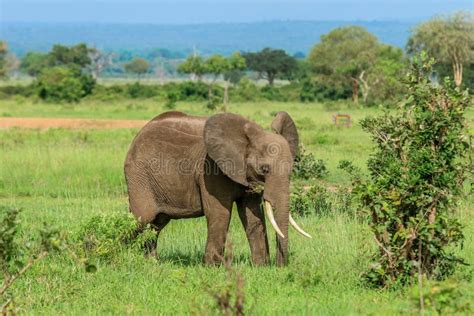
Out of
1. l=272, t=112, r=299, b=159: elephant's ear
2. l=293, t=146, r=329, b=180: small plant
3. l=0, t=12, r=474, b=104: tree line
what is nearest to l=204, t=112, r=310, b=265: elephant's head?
l=272, t=112, r=299, b=159: elephant's ear

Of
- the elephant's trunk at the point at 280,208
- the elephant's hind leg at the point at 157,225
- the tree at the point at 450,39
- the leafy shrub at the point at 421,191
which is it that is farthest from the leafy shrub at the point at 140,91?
the leafy shrub at the point at 421,191

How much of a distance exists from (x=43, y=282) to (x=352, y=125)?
2093cm

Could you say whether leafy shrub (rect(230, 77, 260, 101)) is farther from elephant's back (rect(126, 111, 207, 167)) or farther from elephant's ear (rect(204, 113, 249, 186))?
elephant's ear (rect(204, 113, 249, 186))

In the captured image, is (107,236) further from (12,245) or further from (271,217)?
(12,245)

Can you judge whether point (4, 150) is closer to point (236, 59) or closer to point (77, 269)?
point (77, 269)

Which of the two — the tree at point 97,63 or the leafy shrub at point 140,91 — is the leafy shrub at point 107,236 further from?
the tree at point 97,63

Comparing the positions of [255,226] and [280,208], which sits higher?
[280,208]

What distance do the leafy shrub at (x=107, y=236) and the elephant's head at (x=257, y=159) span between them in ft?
2.90

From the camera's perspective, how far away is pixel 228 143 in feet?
27.7

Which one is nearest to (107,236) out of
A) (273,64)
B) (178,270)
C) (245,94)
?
(178,270)

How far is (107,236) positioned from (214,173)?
1.06m

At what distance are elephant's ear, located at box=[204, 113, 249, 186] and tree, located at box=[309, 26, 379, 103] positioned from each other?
138 ft

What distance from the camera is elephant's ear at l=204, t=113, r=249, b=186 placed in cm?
837

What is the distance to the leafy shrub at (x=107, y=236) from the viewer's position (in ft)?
26.8
